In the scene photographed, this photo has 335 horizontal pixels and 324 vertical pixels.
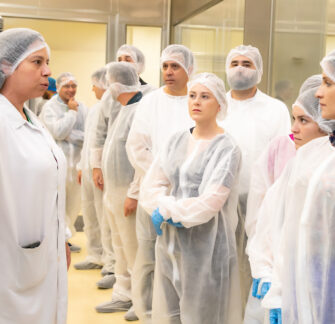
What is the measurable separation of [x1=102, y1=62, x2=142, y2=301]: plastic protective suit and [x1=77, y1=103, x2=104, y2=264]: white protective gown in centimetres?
55

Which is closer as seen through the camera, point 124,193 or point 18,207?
point 18,207

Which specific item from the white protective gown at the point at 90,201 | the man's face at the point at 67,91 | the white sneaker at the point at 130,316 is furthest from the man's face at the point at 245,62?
the man's face at the point at 67,91

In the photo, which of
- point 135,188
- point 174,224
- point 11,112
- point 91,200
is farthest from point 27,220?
point 91,200

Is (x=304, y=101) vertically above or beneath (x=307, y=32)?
beneath

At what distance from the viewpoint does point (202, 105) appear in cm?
255

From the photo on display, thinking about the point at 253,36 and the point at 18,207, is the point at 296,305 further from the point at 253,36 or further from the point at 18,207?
the point at 253,36

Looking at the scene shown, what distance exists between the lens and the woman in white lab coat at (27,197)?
1.83 m

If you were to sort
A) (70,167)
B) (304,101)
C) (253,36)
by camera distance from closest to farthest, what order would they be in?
1. (304,101)
2. (253,36)
3. (70,167)

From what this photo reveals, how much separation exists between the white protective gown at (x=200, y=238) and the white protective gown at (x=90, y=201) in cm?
181

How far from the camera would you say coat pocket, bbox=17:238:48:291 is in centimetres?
184

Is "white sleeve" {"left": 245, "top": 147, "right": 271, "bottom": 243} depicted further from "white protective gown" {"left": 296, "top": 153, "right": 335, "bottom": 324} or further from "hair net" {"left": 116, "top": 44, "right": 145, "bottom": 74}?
"hair net" {"left": 116, "top": 44, "right": 145, "bottom": 74}

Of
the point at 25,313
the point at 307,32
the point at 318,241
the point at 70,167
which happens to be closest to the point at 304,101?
the point at 318,241

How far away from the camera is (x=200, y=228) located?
2457mm

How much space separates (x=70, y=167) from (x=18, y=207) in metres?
3.13
